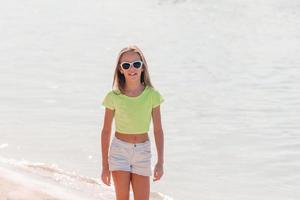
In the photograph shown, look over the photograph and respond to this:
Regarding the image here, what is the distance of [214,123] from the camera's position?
9742 mm

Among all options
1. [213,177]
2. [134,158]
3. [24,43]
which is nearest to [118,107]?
[134,158]

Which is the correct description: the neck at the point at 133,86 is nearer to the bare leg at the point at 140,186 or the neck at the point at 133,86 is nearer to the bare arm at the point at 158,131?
the bare arm at the point at 158,131

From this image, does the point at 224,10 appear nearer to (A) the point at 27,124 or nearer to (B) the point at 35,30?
(B) the point at 35,30

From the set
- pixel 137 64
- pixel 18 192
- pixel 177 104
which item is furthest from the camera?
pixel 177 104

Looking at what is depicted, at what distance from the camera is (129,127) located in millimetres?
3898

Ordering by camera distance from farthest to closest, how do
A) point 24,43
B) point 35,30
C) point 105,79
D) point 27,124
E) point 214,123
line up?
1. point 35,30
2. point 24,43
3. point 105,79
4. point 214,123
5. point 27,124

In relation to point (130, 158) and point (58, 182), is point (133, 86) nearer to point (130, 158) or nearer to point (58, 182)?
point (130, 158)

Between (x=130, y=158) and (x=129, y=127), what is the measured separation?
198 millimetres

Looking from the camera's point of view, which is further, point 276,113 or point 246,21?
point 246,21

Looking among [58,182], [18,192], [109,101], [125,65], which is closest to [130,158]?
[109,101]

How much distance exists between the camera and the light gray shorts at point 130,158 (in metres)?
3.88

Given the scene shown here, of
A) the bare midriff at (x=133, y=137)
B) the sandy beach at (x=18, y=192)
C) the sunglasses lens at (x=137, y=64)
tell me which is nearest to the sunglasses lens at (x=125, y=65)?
the sunglasses lens at (x=137, y=64)

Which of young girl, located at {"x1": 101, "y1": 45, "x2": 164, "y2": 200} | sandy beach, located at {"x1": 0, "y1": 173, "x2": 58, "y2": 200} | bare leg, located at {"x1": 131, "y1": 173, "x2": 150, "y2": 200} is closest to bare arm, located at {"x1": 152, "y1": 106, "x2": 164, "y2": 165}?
young girl, located at {"x1": 101, "y1": 45, "x2": 164, "y2": 200}

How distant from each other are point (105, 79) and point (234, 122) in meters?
4.59
